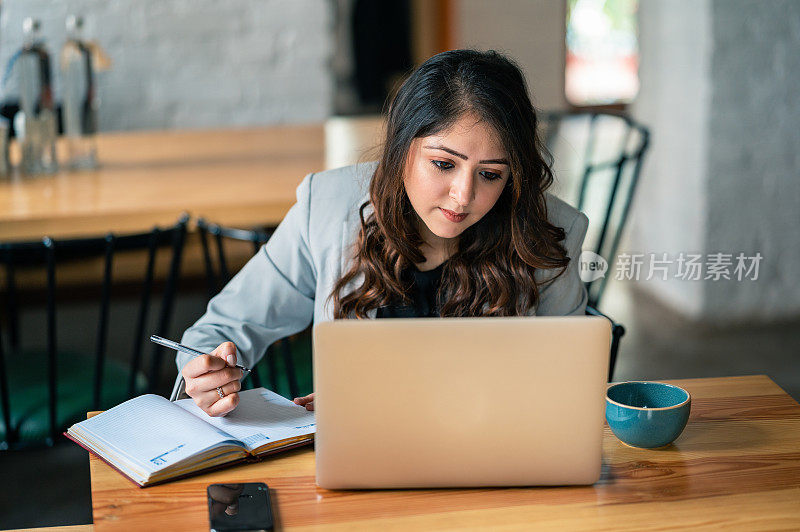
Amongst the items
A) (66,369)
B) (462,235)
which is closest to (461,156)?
(462,235)

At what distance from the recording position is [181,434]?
3.21 ft

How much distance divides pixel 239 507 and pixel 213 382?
0.19 m

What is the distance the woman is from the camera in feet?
3.66

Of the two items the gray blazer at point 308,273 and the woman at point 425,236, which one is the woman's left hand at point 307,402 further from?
the gray blazer at point 308,273

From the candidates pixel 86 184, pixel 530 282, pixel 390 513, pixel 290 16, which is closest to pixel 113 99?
pixel 290 16

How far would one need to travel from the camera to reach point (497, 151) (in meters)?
1.11

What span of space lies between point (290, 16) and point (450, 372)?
9.81 ft

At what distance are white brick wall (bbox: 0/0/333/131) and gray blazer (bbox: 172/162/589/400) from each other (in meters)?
2.38

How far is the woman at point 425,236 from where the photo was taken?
1.12 metres

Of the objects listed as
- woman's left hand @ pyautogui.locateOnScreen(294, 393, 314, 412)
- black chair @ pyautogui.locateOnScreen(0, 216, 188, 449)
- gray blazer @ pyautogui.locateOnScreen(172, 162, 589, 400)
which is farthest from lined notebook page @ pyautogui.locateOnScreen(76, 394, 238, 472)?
black chair @ pyautogui.locateOnScreen(0, 216, 188, 449)

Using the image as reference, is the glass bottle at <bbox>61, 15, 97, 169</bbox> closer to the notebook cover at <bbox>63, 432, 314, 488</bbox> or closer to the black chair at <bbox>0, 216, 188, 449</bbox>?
the black chair at <bbox>0, 216, 188, 449</bbox>

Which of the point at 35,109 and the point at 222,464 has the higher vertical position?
the point at 35,109

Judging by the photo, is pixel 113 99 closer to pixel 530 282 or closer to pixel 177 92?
pixel 177 92

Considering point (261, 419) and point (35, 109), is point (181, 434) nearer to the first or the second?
point (261, 419)
